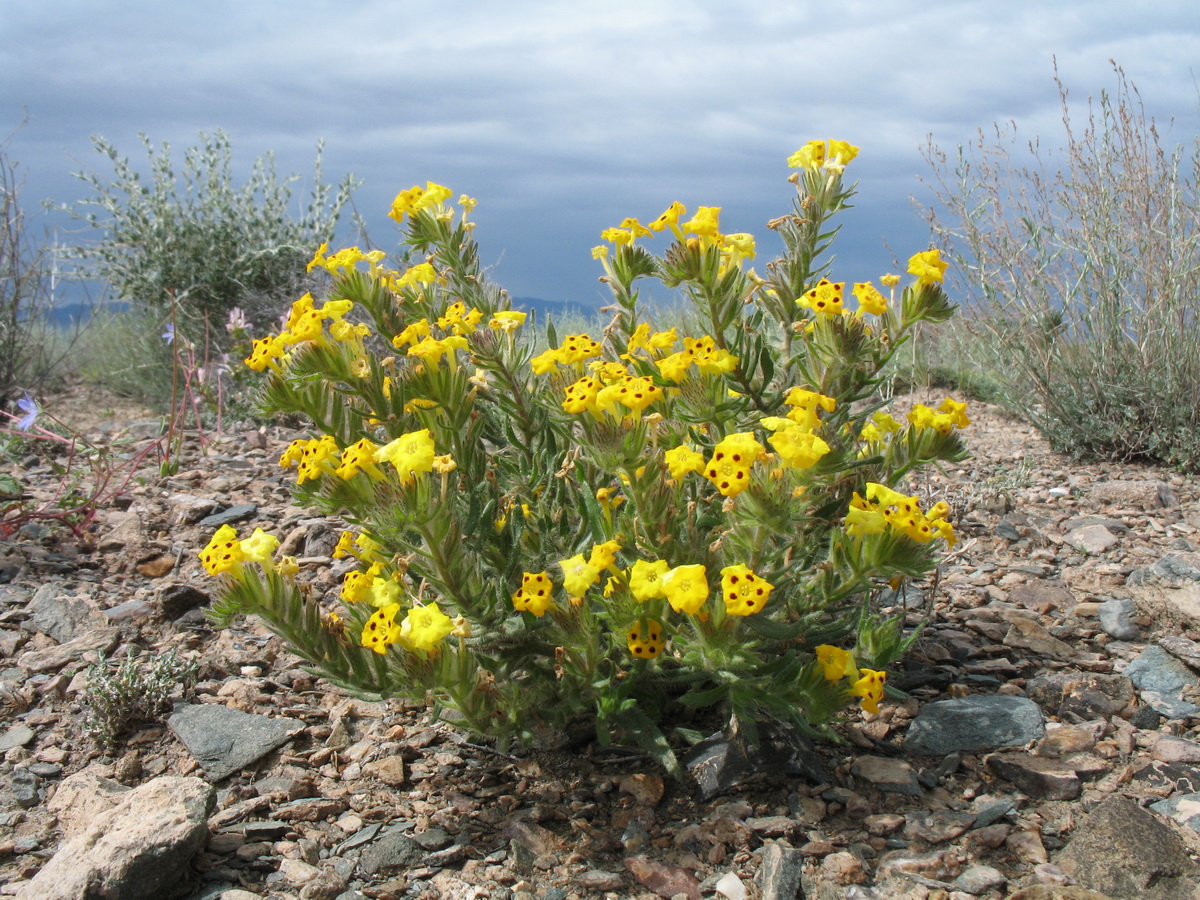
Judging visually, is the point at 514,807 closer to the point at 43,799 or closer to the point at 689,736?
the point at 689,736

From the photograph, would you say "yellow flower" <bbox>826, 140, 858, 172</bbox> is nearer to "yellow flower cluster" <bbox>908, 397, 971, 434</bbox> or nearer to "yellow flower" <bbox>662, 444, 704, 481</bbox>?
"yellow flower cluster" <bbox>908, 397, 971, 434</bbox>

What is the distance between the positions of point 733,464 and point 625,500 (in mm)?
634

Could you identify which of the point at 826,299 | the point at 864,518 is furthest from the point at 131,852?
the point at 826,299

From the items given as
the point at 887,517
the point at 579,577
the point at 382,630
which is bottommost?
the point at 382,630

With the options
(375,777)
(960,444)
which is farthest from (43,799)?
(960,444)

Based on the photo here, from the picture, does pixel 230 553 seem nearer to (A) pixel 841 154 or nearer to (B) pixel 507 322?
(B) pixel 507 322

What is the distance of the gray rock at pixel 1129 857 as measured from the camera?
7.29 feet

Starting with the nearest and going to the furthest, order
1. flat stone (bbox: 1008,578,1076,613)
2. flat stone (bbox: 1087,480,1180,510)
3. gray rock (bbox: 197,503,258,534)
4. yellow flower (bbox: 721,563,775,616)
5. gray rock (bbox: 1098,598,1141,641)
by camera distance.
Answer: yellow flower (bbox: 721,563,775,616) < gray rock (bbox: 1098,598,1141,641) < flat stone (bbox: 1008,578,1076,613) < gray rock (bbox: 197,503,258,534) < flat stone (bbox: 1087,480,1180,510)

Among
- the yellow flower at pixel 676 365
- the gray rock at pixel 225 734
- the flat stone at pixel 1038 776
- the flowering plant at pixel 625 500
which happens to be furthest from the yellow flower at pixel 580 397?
the flat stone at pixel 1038 776

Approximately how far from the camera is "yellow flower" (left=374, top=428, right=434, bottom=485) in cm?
203

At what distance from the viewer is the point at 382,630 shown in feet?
7.04

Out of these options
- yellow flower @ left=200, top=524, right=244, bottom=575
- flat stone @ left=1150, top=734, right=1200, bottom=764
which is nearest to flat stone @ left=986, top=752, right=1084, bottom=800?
flat stone @ left=1150, top=734, right=1200, bottom=764

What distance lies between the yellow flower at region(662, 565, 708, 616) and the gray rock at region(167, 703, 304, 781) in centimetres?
159

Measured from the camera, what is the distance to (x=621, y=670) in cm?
260
